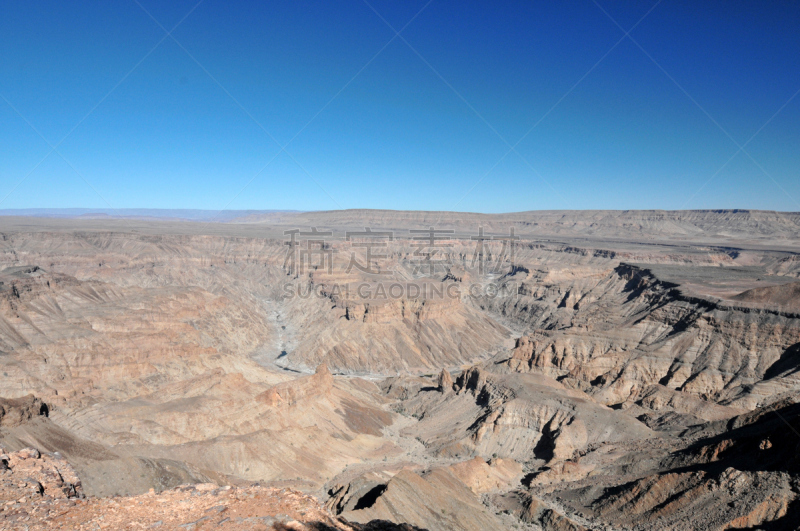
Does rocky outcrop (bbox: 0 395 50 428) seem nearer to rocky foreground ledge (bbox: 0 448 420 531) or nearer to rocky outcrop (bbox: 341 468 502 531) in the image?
rocky foreground ledge (bbox: 0 448 420 531)

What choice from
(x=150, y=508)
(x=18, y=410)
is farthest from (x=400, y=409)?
(x=150, y=508)

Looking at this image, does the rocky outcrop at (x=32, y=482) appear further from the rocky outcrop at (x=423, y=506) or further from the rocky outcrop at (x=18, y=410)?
the rocky outcrop at (x=18, y=410)

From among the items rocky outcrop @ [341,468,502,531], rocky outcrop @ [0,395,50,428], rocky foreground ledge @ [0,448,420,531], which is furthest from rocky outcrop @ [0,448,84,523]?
rocky outcrop @ [0,395,50,428]

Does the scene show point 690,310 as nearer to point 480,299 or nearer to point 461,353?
point 461,353

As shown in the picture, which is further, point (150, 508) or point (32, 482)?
point (32, 482)

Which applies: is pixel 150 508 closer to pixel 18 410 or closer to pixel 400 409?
pixel 18 410

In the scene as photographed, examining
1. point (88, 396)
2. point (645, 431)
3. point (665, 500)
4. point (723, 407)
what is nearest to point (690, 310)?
point (723, 407)
